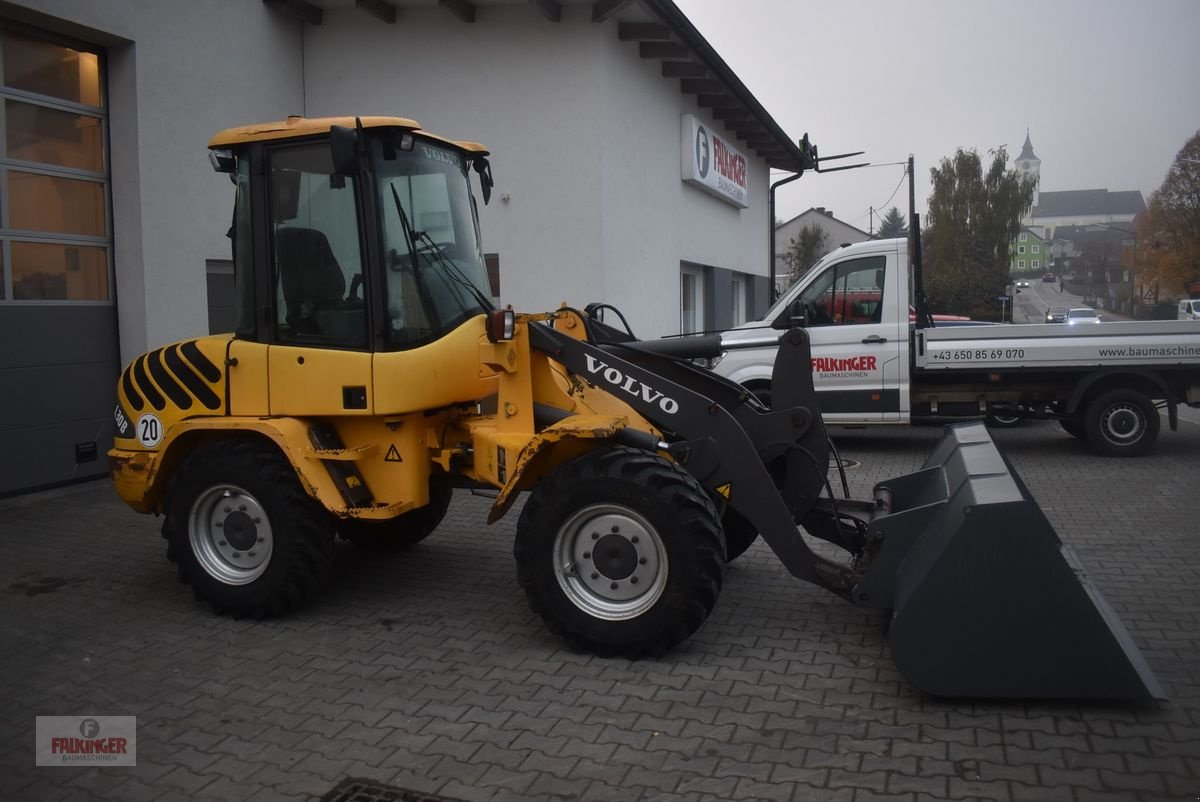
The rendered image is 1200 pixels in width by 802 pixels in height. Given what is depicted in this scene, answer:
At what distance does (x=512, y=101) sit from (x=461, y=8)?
1.26m

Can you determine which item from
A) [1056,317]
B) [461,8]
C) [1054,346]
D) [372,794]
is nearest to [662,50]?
[461,8]

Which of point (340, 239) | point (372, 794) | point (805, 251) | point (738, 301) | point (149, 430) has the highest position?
point (805, 251)

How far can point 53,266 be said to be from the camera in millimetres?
9562

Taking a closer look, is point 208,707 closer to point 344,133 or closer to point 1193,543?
point 344,133

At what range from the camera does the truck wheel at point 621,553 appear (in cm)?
480

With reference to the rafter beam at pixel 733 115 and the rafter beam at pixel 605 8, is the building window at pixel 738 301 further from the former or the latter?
the rafter beam at pixel 605 8

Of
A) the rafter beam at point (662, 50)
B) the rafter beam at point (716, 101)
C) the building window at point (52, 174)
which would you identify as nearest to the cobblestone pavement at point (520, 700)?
the building window at point (52, 174)

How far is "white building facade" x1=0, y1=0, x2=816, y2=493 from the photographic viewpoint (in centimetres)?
938

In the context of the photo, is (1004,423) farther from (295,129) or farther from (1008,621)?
(295,129)

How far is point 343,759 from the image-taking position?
405cm

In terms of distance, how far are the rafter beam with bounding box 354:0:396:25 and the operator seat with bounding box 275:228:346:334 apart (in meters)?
7.30

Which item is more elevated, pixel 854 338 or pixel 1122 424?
pixel 854 338

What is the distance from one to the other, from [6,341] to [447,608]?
18.7 ft

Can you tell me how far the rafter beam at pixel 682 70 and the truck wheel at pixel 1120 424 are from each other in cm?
770
